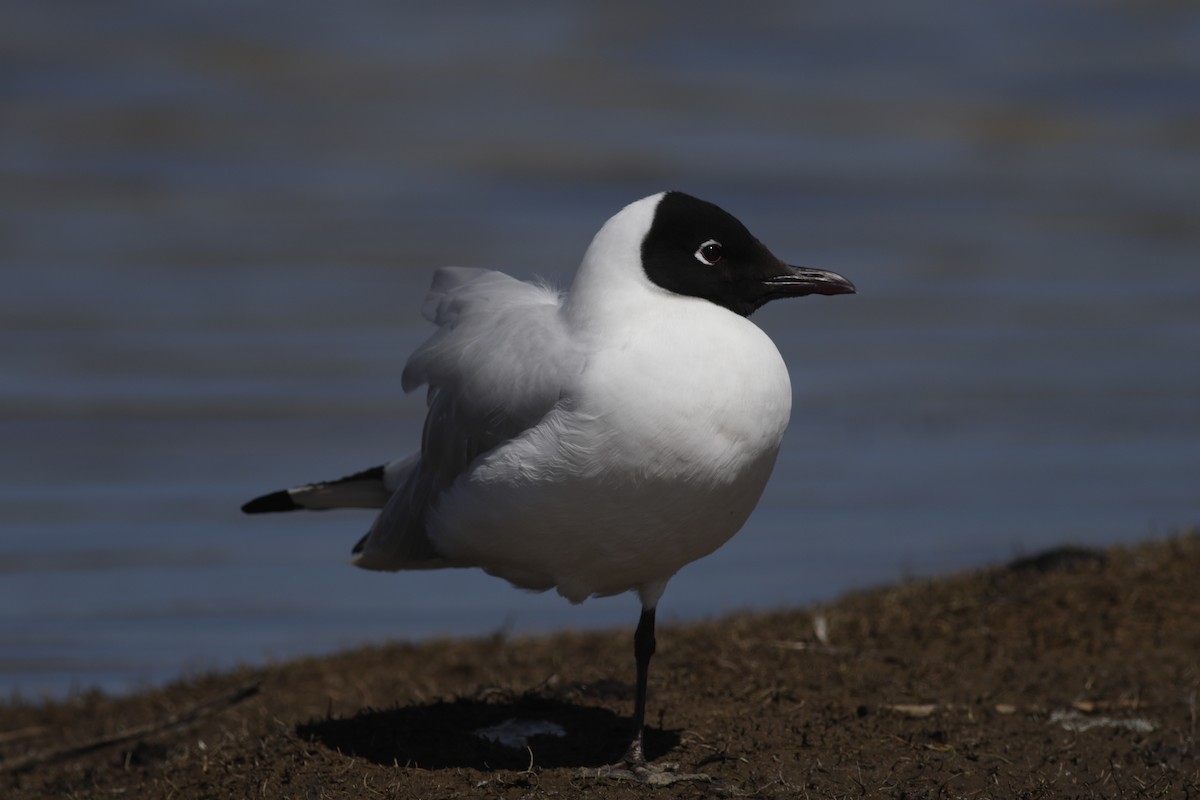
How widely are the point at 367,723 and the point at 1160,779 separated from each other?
248cm

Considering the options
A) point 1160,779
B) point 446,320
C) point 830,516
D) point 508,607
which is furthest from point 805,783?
point 830,516

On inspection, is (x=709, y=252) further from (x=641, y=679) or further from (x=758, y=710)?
(x=758, y=710)

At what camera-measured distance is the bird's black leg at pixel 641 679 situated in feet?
A: 17.2

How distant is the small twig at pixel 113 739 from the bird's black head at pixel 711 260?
252cm

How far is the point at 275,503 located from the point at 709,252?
2.08m

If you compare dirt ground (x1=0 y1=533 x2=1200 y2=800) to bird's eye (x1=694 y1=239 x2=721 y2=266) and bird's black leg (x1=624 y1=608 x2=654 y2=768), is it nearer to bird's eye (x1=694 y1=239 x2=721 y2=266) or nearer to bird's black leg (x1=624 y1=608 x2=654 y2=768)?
bird's black leg (x1=624 y1=608 x2=654 y2=768)

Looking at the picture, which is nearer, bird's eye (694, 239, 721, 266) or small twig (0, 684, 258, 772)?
bird's eye (694, 239, 721, 266)

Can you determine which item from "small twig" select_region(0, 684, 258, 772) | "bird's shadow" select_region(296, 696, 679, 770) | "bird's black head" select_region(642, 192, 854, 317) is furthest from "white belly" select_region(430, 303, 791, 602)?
"small twig" select_region(0, 684, 258, 772)

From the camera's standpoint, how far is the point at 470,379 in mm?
5383

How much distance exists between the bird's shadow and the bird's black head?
4.63 feet

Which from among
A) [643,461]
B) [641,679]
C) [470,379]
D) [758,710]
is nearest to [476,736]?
[641,679]

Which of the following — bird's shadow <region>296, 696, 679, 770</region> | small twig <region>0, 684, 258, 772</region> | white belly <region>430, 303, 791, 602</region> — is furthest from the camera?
small twig <region>0, 684, 258, 772</region>

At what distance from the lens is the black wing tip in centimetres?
646

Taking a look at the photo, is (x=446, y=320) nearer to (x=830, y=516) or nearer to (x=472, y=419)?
(x=472, y=419)
